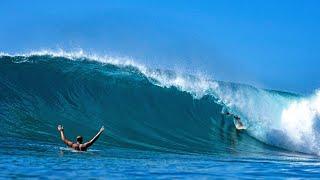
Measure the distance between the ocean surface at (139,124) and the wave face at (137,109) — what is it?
4 centimetres

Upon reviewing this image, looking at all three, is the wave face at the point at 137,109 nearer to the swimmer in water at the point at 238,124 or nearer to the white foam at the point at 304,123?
the white foam at the point at 304,123

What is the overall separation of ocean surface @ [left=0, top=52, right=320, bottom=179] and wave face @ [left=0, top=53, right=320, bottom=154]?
4 cm

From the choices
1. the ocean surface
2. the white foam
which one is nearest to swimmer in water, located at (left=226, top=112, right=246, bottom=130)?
the ocean surface

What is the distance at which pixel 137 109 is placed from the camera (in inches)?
819

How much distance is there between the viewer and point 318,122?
78.2 ft

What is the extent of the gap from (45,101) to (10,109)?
1.87m

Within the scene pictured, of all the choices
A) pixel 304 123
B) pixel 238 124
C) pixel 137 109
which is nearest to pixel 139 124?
pixel 137 109

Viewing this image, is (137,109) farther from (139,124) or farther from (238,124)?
(238,124)

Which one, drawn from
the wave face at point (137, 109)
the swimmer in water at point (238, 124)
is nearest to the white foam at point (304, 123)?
the wave face at point (137, 109)

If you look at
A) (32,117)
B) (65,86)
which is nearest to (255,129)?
(65,86)

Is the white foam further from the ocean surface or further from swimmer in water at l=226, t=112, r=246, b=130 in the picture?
swimmer in water at l=226, t=112, r=246, b=130

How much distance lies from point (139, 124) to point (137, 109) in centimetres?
208

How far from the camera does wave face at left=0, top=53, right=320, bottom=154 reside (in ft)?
54.7

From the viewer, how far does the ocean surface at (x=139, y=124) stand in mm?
10852
